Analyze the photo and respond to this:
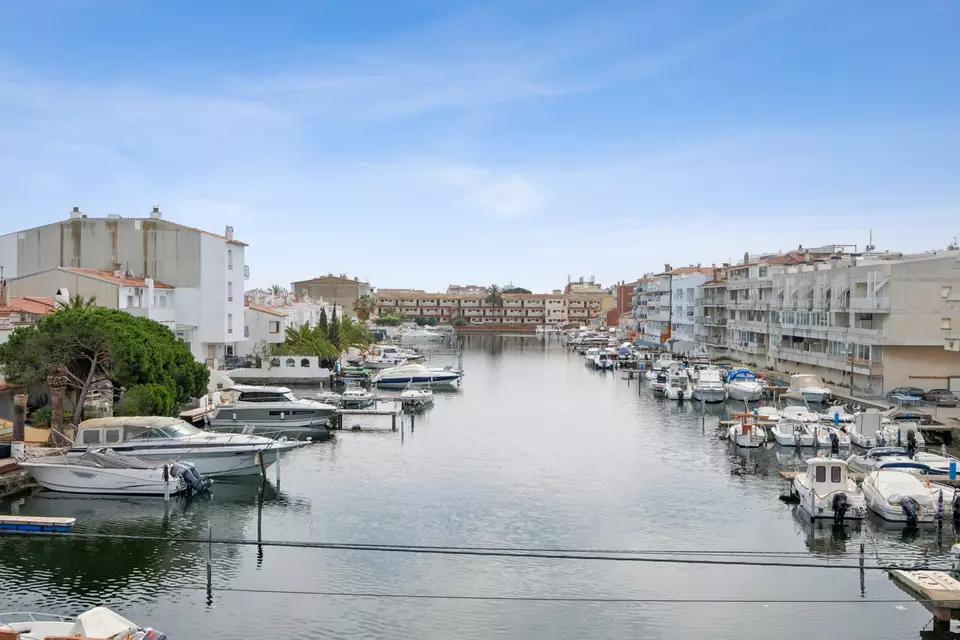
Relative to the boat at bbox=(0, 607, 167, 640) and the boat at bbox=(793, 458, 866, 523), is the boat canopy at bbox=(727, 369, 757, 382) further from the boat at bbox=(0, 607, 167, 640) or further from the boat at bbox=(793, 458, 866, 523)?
the boat at bbox=(0, 607, 167, 640)

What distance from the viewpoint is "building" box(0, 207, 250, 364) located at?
6247cm

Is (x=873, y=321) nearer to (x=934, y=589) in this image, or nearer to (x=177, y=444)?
(x=934, y=589)

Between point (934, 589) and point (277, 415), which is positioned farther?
point (277, 415)

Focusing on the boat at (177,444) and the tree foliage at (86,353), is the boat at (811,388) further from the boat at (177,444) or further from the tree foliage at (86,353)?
the tree foliage at (86,353)

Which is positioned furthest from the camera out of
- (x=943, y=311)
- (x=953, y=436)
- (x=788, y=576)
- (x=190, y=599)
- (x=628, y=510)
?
(x=943, y=311)

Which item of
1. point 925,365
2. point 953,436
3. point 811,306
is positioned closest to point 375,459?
point 953,436

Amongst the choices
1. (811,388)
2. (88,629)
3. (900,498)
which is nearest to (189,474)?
(88,629)

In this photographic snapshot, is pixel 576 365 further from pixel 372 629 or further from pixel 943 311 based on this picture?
pixel 372 629

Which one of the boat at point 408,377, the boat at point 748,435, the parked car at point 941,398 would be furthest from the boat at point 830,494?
the boat at point 408,377

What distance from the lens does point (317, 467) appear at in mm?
41656

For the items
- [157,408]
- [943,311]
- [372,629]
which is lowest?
[372,629]

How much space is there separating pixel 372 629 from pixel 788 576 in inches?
474

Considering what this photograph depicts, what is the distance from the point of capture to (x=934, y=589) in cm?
2295

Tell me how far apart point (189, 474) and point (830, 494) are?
23.0m
